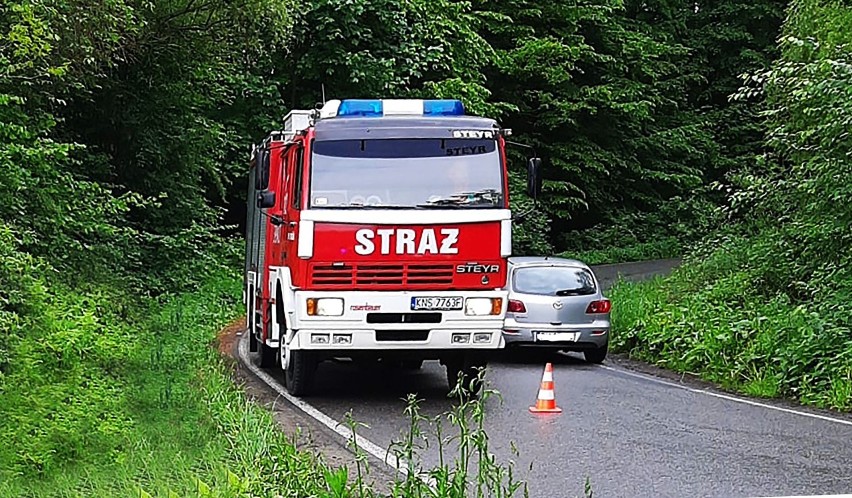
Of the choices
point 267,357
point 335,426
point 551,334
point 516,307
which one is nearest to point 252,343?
point 267,357

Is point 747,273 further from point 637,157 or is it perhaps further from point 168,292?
point 637,157

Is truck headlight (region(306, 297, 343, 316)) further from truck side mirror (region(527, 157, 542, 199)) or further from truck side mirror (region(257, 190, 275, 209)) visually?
truck side mirror (region(527, 157, 542, 199))

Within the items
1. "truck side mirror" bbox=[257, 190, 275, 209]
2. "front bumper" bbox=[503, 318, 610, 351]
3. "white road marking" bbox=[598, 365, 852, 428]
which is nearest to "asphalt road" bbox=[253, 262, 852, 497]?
"white road marking" bbox=[598, 365, 852, 428]

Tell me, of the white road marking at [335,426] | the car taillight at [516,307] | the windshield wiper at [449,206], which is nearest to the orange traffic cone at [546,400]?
the windshield wiper at [449,206]

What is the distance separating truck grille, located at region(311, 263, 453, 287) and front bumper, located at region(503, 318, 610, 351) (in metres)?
5.10

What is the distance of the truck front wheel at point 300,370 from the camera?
13039 mm

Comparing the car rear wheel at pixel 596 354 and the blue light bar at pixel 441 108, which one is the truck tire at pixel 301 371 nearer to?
the blue light bar at pixel 441 108

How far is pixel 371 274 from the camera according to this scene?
1223 cm

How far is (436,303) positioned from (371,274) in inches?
28.8

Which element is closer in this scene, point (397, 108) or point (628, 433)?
point (628, 433)

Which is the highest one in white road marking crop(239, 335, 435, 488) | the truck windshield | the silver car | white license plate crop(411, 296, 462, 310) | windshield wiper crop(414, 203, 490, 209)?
the truck windshield

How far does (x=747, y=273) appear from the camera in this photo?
757 inches

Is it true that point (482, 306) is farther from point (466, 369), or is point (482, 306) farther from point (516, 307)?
point (516, 307)

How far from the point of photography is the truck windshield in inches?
488
